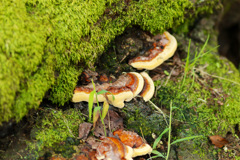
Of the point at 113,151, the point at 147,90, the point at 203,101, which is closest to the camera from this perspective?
the point at 113,151

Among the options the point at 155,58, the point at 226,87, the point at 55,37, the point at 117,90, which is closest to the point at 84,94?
the point at 117,90

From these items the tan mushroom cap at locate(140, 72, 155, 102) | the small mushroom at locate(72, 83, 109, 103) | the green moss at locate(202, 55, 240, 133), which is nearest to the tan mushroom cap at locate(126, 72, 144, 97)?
the tan mushroom cap at locate(140, 72, 155, 102)

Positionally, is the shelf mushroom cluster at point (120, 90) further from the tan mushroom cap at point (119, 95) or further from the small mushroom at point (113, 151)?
the small mushroom at point (113, 151)

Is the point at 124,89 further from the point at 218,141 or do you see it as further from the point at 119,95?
the point at 218,141

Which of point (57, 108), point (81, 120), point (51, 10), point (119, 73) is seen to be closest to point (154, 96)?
point (119, 73)

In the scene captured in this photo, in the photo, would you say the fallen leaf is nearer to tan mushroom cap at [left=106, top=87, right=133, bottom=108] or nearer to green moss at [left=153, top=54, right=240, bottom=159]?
tan mushroom cap at [left=106, top=87, right=133, bottom=108]

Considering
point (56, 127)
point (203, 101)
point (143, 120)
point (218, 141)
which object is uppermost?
point (56, 127)

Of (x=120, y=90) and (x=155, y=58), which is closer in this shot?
(x=120, y=90)

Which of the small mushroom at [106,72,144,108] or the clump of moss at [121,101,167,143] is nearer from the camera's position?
the small mushroom at [106,72,144,108]
